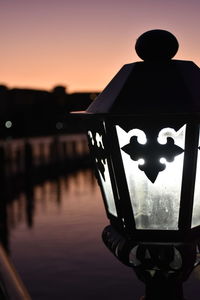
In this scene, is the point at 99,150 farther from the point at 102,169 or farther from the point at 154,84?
the point at 154,84

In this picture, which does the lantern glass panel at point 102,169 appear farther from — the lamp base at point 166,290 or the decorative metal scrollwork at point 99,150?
the lamp base at point 166,290

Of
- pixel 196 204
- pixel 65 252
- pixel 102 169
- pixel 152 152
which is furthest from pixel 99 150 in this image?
pixel 65 252

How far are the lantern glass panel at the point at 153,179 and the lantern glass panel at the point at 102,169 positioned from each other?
11 cm

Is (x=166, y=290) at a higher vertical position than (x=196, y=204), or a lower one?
lower

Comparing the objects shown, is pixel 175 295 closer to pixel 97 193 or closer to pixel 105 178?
pixel 105 178

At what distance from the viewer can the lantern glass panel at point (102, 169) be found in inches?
70.5

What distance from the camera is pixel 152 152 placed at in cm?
165

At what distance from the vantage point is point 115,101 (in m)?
1.64

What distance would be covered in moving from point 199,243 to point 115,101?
50 cm

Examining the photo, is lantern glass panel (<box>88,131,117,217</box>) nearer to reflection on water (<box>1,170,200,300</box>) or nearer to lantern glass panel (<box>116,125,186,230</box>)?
lantern glass panel (<box>116,125,186,230</box>)

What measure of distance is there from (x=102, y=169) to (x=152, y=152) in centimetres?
24

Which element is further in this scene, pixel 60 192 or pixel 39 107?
pixel 39 107

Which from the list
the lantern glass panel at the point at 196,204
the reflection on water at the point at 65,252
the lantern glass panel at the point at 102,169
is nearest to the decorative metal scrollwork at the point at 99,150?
the lantern glass panel at the point at 102,169

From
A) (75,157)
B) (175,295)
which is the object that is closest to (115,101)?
(175,295)
